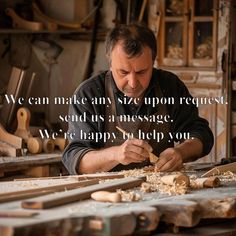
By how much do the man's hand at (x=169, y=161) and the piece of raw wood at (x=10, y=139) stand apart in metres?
2.32

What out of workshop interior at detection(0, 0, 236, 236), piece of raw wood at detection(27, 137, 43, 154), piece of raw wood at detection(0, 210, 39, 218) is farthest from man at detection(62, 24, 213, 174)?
piece of raw wood at detection(27, 137, 43, 154)

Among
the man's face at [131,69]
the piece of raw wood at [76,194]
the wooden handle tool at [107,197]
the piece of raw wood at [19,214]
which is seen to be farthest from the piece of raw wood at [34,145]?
the piece of raw wood at [19,214]

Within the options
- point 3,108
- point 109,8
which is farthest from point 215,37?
point 3,108

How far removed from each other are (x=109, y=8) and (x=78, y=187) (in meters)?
4.71

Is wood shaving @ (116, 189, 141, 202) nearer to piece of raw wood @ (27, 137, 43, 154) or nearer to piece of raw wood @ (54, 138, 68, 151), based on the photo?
piece of raw wood @ (27, 137, 43, 154)

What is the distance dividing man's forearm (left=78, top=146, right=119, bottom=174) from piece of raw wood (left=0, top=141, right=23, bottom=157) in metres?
1.97

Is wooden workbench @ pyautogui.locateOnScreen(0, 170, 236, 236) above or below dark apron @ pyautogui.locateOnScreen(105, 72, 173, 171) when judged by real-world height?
below

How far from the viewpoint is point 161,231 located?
402 centimetres

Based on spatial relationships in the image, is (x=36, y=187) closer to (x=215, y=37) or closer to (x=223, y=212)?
(x=223, y=212)

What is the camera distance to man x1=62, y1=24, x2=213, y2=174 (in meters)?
5.14

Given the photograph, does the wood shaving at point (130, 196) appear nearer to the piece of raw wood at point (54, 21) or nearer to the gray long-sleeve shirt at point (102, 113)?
the gray long-sleeve shirt at point (102, 113)

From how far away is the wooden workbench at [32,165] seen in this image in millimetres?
→ 6719

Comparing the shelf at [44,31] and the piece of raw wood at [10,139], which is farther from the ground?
the shelf at [44,31]

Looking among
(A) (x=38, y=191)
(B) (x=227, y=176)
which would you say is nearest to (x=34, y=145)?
(B) (x=227, y=176)
